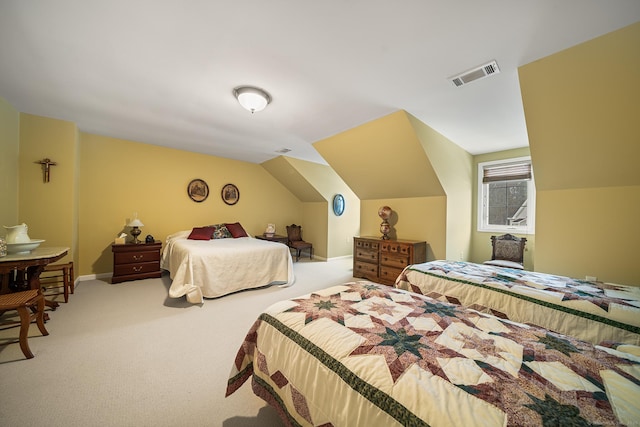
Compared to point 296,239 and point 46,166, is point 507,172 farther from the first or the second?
point 46,166

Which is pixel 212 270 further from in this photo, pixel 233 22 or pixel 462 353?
pixel 462 353

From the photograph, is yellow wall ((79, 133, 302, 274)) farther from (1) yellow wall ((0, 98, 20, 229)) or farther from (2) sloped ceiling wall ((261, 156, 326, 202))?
(1) yellow wall ((0, 98, 20, 229))

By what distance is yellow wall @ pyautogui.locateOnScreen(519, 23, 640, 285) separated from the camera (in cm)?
185

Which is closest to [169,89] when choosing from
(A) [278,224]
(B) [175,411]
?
(B) [175,411]

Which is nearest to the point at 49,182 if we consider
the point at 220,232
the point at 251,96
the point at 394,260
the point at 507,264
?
the point at 220,232

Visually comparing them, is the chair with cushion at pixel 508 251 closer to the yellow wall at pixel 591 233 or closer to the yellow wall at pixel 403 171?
the yellow wall at pixel 403 171

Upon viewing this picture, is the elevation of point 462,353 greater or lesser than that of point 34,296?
greater

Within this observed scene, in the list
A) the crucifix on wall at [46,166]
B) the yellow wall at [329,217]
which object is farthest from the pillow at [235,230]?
the crucifix on wall at [46,166]

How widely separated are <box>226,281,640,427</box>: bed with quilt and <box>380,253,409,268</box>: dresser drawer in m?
2.36

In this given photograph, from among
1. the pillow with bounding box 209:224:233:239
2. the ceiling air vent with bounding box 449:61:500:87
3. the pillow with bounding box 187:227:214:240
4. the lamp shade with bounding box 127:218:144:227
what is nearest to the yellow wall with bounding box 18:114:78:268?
the lamp shade with bounding box 127:218:144:227

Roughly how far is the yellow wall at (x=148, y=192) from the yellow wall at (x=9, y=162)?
0.88 meters

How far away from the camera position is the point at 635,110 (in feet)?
6.59

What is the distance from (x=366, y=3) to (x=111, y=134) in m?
4.69

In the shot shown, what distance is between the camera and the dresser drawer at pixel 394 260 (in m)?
3.77
